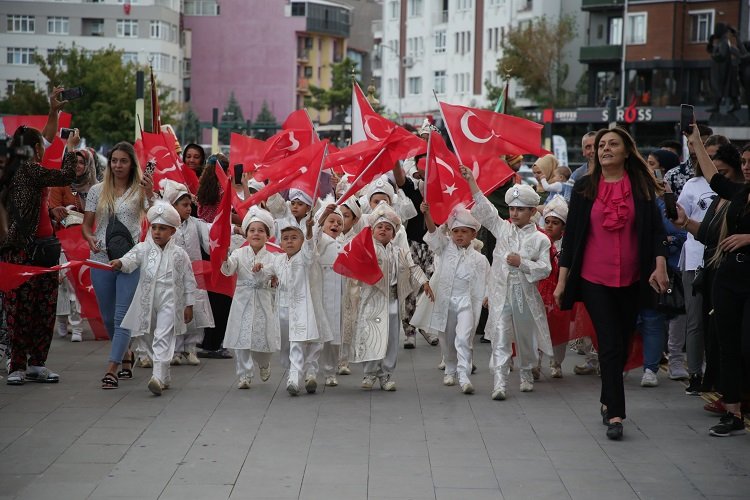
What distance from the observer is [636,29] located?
229ft

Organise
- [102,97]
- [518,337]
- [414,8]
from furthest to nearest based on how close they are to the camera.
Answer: [414,8]
[102,97]
[518,337]

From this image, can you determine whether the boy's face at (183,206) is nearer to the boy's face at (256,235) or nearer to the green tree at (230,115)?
the boy's face at (256,235)

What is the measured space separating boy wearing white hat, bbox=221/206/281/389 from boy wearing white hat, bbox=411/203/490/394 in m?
1.29

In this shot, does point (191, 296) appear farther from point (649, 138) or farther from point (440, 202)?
point (649, 138)

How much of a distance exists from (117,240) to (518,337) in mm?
3544

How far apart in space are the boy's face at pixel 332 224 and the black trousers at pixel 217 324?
2.23 meters

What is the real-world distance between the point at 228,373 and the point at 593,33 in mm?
64650

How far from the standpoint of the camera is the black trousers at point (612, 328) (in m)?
8.72

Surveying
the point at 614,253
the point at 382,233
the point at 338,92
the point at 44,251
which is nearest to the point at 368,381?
the point at 382,233

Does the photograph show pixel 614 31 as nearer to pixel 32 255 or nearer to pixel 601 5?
pixel 601 5

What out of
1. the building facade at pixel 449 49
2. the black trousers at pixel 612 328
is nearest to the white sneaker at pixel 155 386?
the black trousers at pixel 612 328

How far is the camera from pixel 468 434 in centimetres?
876

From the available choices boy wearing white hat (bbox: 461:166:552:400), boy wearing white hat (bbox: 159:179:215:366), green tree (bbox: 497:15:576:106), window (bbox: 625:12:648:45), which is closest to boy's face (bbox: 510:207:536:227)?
boy wearing white hat (bbox: 461:166:552:400)

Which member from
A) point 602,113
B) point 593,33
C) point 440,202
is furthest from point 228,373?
point 593,33
